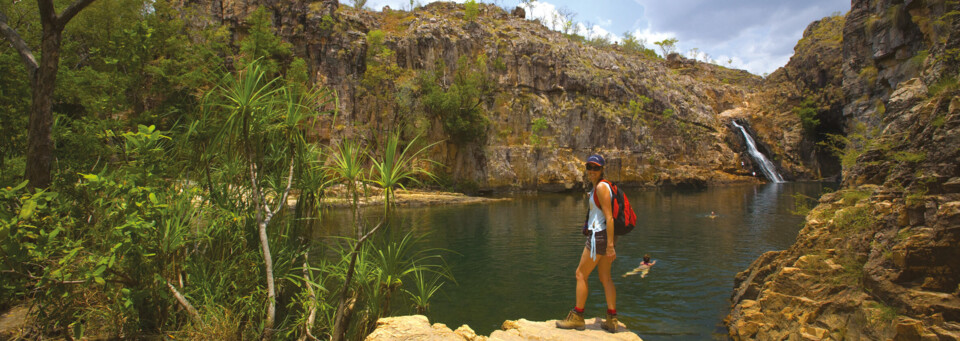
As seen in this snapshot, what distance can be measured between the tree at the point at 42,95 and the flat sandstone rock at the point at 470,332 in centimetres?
411

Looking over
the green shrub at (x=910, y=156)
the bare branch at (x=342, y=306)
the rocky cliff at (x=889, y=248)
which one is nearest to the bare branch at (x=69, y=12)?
the bare branch at (x=342, y=306)

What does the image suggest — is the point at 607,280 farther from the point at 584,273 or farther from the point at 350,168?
the point at 350,168

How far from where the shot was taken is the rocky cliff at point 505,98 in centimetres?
4841

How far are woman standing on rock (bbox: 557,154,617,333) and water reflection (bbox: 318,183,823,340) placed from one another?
2294mm

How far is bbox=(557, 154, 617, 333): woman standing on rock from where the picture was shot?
191 inches

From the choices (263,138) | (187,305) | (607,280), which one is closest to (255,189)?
(263,138)

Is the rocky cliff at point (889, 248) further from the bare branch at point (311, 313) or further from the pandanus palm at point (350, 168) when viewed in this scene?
the bare branch at point (311, 313)

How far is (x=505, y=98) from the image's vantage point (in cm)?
5484

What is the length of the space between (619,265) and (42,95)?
40.1ft

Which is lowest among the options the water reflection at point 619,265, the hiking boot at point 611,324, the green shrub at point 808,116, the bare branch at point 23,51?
the water reflection at point 619,265

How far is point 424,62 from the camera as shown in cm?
5416

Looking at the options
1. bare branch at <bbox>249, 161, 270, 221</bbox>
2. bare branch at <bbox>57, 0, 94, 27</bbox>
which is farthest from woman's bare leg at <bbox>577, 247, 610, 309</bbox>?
bare branch at <bbox>57, 0, 94, 27</bbox>

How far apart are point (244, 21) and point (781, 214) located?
169 ft

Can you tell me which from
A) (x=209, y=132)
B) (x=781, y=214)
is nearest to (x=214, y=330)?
(x=209, y=132)
